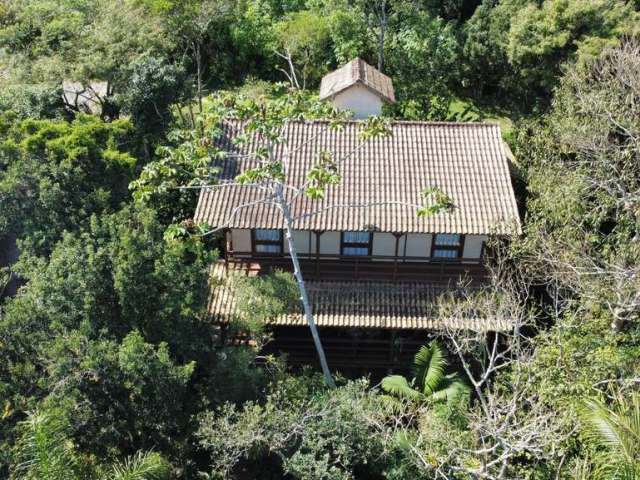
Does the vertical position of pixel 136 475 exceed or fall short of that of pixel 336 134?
it falls short

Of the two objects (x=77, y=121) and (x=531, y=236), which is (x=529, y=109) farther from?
(x=77, y=121)

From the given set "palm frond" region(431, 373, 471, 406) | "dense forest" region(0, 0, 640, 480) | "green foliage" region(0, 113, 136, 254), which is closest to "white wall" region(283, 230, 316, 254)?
"dense forest" region(0, 0, 640, 480)

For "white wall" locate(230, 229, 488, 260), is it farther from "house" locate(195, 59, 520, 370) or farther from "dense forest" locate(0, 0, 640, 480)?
"dense forest" locate(0, 0, 640, 480)

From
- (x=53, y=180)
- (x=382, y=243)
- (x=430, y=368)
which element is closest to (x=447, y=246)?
(x=382, y=243)

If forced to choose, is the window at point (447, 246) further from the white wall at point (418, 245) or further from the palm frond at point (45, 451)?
the palm frond at point (45, 451)

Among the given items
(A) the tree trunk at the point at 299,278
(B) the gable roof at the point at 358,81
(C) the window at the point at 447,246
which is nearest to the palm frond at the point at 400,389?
(A) the tree trunk at the point at 299,278

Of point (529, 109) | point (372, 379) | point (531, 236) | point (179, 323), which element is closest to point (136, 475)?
point (179, 323)

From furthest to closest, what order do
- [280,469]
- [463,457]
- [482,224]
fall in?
[482,224] → [280,469] → [463,457]
